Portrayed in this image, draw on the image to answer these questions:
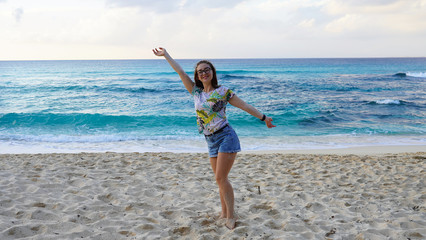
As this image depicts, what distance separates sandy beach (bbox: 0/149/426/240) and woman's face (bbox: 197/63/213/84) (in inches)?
65.4

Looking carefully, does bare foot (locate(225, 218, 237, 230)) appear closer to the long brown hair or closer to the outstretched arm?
the outstretched arm

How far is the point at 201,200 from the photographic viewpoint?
4.76m

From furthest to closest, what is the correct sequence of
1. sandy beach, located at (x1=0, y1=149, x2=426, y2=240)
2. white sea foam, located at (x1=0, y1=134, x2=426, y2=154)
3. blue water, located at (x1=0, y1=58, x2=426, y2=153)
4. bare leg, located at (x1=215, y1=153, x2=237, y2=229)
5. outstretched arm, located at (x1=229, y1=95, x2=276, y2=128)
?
blue water, located at (x1=0, y1=58, x2=426, y2=153)
white sea foam, located at (x1=0, y1=134, x2=426, y2=154)
sandy beach, located at (x1=0, y1=149, x2=426, y2=240)
bare leg, located at (x1=215, y1=153, x2=237, y2=229)
outstretched arm, located at (x1=229, y1=95, x2=276, y2=128)

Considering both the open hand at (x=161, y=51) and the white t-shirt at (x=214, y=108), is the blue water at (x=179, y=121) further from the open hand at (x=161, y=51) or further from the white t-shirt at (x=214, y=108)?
the white t-shirt at (x=214, y=108)

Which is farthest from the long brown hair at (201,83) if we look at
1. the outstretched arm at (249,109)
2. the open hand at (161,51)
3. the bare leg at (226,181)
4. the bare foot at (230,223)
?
the bare foot at (230,223)

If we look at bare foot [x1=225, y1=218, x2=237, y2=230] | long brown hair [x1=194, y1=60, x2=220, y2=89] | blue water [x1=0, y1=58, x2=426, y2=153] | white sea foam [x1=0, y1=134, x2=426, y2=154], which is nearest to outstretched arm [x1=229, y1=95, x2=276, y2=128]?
long brown hair [x1=194, y1=60, x2=220, y2=89]

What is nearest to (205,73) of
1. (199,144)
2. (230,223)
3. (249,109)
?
(249,109)

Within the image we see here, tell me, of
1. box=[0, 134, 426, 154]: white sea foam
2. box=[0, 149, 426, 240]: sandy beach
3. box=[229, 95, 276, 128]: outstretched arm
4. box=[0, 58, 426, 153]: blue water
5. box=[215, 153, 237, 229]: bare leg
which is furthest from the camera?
box=[0, 58, 426, 153]: blue water

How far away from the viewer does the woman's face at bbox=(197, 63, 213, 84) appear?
3.38 meters

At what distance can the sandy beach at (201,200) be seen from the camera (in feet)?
11.8

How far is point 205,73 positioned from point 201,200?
7.12 ft

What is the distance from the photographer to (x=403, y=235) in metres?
3.55

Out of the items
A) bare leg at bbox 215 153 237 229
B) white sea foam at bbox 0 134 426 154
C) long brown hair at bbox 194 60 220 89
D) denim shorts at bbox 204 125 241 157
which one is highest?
long brown hair at bbox 194 60 220 89

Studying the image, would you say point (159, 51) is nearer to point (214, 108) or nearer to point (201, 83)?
point (201, 83)
